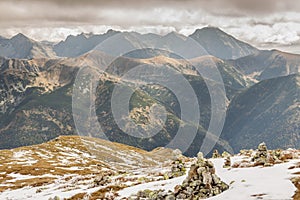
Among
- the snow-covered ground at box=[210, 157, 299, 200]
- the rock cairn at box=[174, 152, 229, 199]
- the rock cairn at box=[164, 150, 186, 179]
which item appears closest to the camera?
the snow-covered ground at box=[210, 157, 299, 200]

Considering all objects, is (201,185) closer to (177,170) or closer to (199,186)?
(199,186)

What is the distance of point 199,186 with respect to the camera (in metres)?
38.6

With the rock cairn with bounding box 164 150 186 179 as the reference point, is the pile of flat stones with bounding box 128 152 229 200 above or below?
above

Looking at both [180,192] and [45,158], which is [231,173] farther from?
[45,158]

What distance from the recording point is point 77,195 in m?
54.3

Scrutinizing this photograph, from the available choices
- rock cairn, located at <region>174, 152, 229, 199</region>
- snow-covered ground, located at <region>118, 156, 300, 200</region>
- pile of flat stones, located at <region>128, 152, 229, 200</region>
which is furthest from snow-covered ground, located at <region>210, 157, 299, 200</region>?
pile of flat stones, located at <region>128, 152, 229, 200</region>

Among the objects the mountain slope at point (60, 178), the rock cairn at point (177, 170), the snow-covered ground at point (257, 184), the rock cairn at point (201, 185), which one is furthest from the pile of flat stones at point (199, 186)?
the rock cairn at point (177, 170)

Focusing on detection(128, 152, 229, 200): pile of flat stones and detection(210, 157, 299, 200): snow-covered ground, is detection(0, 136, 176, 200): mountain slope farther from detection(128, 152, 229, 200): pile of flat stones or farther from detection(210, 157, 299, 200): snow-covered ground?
detection(210, 157, 299, 200): snow-covered ground

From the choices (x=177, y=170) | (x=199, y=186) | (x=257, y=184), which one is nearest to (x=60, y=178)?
(x=177, y=170)

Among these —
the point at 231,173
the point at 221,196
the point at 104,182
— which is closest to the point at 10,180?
the point at 104,182

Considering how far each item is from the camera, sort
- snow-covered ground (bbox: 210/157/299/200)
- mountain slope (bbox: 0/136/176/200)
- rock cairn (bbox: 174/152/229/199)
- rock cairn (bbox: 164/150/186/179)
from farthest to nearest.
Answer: mountain slope (bbox: 0/136/176/200)
rock cairn (bbox: 164/150/186/179)
rock cairn (bbox: 174/152/229/199)
snow-covered ground (bbox: 210/157/299/200)

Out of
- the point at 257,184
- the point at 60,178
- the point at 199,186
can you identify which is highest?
the point at 257,184

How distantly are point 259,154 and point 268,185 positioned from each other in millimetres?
16360

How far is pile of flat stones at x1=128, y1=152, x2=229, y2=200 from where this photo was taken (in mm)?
37750
